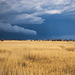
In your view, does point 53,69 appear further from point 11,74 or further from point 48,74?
point 11,74

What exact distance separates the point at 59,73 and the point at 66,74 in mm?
373

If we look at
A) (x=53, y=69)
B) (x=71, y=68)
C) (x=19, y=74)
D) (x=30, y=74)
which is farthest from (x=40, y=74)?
(x=71, y=68)

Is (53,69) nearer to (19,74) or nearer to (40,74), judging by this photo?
(40,74)

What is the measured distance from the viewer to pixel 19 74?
7590 mm

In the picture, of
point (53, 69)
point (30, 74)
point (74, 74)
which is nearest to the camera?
point (30, 74)

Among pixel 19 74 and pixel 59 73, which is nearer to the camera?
pixel 19 74

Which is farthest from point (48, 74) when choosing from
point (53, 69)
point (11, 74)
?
point (11, 74)

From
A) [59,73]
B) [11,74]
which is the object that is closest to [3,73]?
[11,74]

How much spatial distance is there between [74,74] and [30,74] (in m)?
2.20

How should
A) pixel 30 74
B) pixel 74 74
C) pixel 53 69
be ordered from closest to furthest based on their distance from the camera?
pixel 30 74
pixel 74 74
pixel 53 69

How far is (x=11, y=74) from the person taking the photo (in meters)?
7.78

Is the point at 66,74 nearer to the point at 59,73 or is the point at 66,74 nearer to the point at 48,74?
the point at 59,73

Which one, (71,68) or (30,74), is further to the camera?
(71,68)

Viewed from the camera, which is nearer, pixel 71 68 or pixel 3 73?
pixel 3 73
